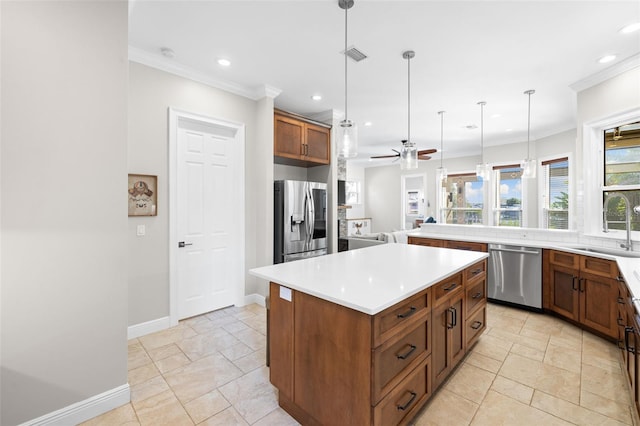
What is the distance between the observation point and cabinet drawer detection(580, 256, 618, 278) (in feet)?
8.98

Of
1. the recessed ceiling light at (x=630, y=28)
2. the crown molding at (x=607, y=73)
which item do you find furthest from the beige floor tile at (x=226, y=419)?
the crown molding at (x=607, y=73)

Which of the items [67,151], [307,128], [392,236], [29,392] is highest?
[307,128]

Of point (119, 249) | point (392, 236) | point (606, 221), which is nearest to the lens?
point (119, 249)

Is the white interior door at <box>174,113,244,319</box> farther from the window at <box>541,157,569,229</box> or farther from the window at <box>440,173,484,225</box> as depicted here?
the window at <box>541,157,569,229</box>

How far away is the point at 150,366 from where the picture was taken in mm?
2428

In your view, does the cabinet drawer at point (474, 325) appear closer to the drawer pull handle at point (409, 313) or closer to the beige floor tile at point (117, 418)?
the drawer pull handle at point (409, 313)

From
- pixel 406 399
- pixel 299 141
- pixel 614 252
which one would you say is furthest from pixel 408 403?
pixel 299 141

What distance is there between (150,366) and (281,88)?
10.9 ft

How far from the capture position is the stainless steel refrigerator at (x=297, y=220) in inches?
153

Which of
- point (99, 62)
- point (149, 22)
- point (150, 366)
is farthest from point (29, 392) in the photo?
point (149, 22)

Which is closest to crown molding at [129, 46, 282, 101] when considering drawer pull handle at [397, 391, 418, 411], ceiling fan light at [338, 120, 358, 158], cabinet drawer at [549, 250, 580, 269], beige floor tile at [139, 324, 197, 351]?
ceiling fan light at [338, 120, 358, 158]

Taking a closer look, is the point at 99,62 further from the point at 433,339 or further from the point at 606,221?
the point at 606,221

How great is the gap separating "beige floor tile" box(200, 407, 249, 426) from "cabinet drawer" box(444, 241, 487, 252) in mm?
3502

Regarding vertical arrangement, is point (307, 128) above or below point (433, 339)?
above
